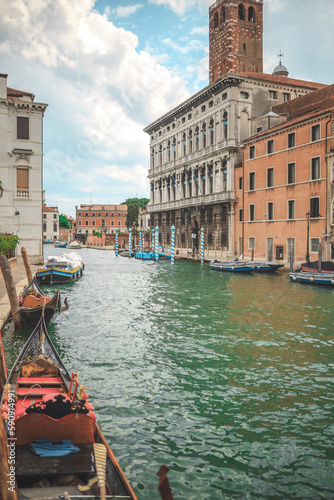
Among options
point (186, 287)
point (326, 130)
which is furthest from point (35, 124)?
point (326, 130)

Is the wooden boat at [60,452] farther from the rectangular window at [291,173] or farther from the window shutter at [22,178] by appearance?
the rectangular window at [291,173]

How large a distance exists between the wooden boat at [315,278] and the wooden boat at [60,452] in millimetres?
17674

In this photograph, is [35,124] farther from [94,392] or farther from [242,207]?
[94,392]

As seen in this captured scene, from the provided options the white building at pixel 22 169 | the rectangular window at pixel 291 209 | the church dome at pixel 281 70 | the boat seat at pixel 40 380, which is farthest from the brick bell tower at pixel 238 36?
the boat seat at pixel 40 380

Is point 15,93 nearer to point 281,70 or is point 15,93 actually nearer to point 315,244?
point 315,244

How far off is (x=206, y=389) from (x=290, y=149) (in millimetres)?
24308

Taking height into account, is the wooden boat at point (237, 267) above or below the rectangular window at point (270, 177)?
below

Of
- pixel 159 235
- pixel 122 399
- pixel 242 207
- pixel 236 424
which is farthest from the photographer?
pixel 159 235

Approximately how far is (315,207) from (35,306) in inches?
783

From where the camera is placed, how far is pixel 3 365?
686 cm

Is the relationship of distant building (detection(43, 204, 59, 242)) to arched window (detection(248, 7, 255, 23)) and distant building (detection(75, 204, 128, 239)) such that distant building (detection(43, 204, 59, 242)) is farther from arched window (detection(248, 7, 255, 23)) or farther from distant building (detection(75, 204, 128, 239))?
arched window (detection(248, 7, 255, 23))

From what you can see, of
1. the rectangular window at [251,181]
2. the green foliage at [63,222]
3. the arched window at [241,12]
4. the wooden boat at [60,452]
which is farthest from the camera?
the green foliage at [63,222]

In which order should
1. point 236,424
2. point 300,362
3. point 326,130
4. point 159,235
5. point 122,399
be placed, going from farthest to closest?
point 159,235 < point 326,130 < point 300,362 < point 122,399 < point 236,424

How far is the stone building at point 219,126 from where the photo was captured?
38156 millimetres
